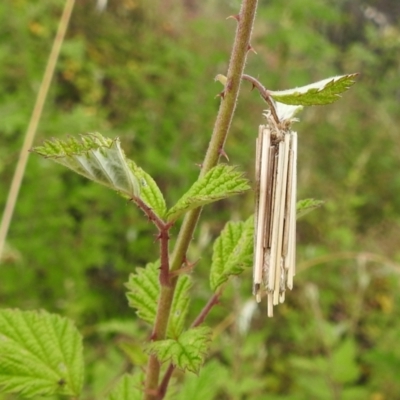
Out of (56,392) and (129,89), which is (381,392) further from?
(129,89)

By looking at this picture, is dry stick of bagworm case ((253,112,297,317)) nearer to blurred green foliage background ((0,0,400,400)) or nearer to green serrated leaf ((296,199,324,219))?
green serrated leaf ((296,199,324,219))

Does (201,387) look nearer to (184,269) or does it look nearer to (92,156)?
(184,269)

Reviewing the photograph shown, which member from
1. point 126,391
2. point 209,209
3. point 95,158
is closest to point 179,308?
point 126,391

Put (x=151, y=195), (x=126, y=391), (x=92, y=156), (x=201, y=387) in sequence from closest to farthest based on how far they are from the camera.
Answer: (x=92, y=156)
(x=151, y=195)
(x=126, y=391)
(x=201, y=387)

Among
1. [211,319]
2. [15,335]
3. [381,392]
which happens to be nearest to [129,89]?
[211,319]

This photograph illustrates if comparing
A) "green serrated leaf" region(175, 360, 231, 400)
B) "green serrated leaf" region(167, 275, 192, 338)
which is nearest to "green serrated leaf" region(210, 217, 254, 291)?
"green serrated leaf" region(167, 275, 192, 338)

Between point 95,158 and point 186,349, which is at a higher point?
point 95,158

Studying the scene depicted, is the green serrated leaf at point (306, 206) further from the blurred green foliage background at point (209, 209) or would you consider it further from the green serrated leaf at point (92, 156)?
the blurred green foliage background at point (209, 209)
